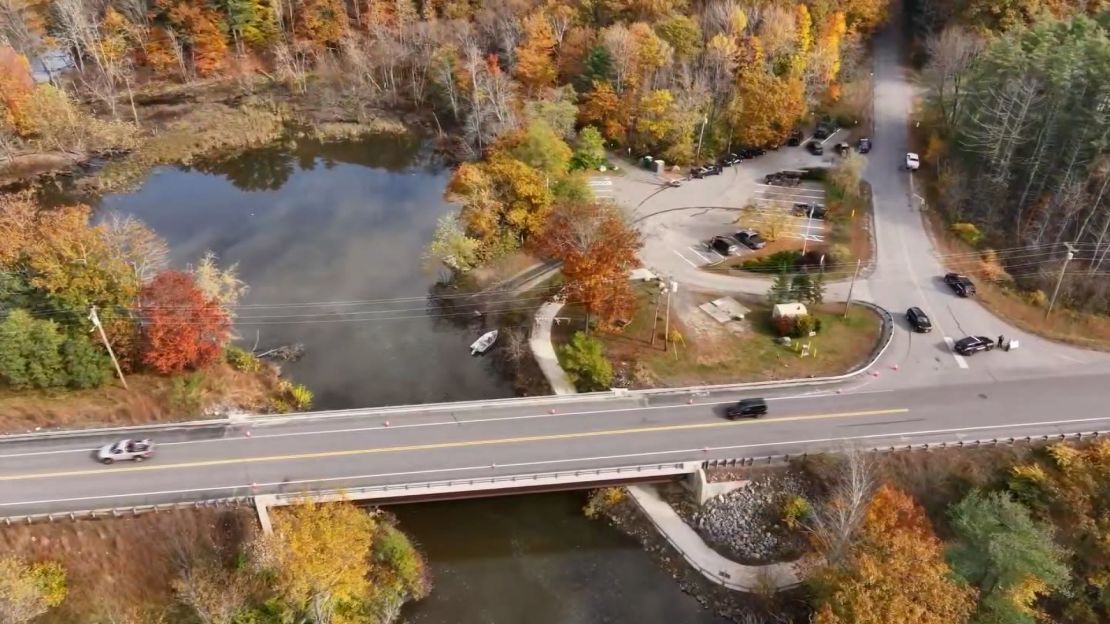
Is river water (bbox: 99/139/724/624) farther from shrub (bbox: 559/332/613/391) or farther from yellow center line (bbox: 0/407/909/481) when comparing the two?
shrub (bbox: 559/332/613/391)

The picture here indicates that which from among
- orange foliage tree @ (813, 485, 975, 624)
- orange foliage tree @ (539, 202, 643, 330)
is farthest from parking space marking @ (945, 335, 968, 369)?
orange foliage tree @ (539, 202, 643, 330)

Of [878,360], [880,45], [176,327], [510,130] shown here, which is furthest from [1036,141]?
[176,327]

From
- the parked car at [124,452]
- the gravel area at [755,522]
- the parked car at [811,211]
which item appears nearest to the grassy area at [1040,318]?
the parked car at [811,211]

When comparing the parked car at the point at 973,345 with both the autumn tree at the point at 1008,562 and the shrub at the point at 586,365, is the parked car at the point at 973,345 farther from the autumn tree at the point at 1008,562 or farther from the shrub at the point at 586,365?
the shrub at the point at 586,365

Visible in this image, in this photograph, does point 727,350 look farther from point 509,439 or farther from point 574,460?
point 509,439

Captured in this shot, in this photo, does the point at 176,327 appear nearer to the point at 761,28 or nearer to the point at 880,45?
the point at 761,28

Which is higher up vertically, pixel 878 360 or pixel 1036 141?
pixel 1036 141
